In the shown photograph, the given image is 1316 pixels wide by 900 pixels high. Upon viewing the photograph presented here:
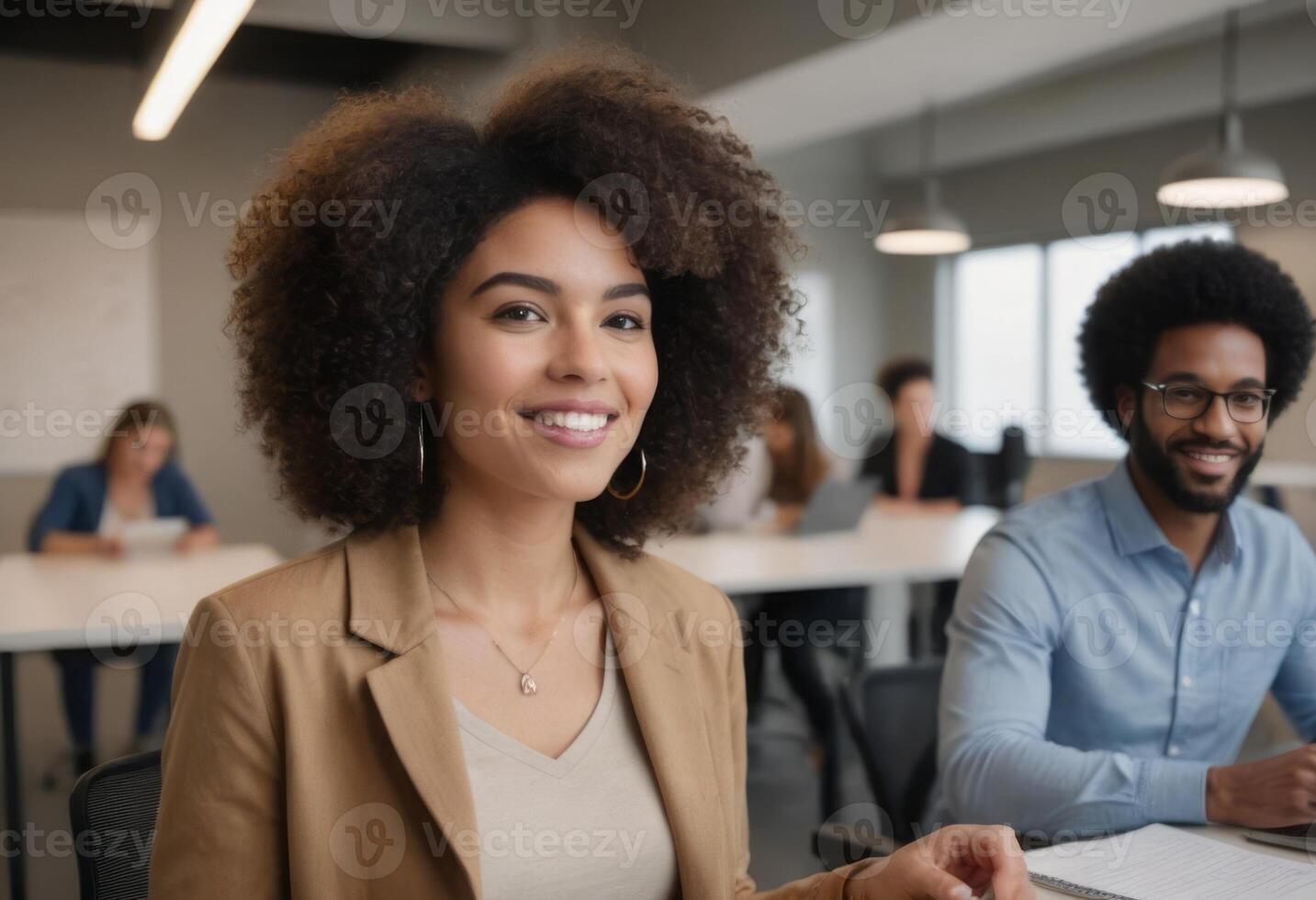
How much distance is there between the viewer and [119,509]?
422 cm

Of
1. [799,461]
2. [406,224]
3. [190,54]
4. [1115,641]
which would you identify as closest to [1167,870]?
[1115,641]

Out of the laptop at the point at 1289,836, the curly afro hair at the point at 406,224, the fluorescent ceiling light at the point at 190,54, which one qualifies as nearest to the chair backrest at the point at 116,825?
the curly afro hair at the point at 406,224

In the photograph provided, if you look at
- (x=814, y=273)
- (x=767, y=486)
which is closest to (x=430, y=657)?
(x=767, y=486)

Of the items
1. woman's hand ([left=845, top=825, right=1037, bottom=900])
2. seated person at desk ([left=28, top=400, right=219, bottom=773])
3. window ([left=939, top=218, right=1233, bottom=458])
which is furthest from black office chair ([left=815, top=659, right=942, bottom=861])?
window ([left=939, top=218, right=1233, bottom=458])

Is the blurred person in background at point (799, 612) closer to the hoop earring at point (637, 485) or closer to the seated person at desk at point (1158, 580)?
the seated person at desk at point (1158, 580)

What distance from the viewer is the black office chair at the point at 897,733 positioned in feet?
6.77

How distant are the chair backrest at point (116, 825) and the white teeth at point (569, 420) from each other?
662 millimetres

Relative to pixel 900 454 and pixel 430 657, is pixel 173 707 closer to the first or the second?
pixel 430 657

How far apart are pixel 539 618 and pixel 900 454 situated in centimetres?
424

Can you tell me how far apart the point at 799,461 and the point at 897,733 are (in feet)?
8.32

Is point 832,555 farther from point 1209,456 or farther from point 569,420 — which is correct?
point 569,420

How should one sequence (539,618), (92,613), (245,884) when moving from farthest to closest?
1. (92,613)
2. (539,618)
3. (245,884)

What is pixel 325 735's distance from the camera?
125 centimetres

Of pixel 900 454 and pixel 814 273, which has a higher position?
A: pixel 814 273
